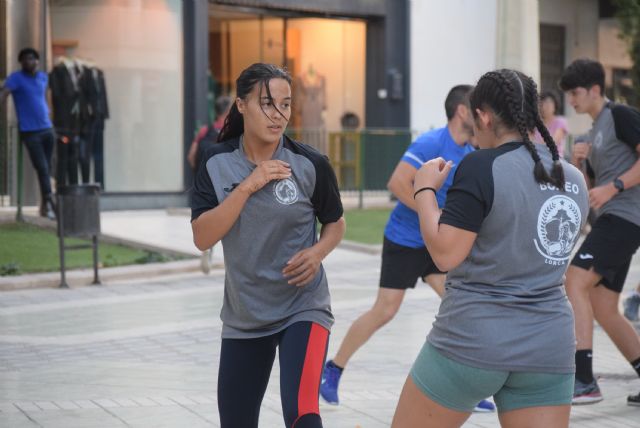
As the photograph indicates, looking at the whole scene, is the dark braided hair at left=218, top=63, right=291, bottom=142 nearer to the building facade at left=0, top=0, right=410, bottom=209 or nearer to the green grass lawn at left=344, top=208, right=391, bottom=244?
the green grass lawn at left=344, top=208, right=391, bottom=244

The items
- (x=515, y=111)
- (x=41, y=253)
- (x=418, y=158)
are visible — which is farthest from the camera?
(x=41, y=253)

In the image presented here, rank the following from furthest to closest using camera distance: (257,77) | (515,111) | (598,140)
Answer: (598,140) < (257,77) < (515,111)

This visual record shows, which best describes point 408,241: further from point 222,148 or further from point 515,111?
point 515,111

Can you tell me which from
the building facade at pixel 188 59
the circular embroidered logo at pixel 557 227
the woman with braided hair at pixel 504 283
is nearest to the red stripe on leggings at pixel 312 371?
the woman with braided hair at pixel 504 283

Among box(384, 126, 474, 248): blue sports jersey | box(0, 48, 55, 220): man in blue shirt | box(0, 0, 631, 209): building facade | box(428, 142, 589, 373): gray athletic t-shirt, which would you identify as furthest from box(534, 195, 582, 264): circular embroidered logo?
box(0, 48, 55, 220): man in blue shirt

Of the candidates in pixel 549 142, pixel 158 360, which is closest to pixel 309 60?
pixel 158 360

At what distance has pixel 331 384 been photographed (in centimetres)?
688

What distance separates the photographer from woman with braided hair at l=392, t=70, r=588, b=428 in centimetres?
385

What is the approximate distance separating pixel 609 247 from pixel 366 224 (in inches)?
432

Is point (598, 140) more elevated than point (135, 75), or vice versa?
point (135, 75)

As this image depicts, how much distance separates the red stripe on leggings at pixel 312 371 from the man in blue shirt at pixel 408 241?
7.16 feet

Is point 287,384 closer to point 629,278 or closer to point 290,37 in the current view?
point 629,278

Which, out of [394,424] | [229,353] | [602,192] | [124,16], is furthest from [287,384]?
[124,16]

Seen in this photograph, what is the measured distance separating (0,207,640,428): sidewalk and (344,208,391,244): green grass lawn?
3.24 m
